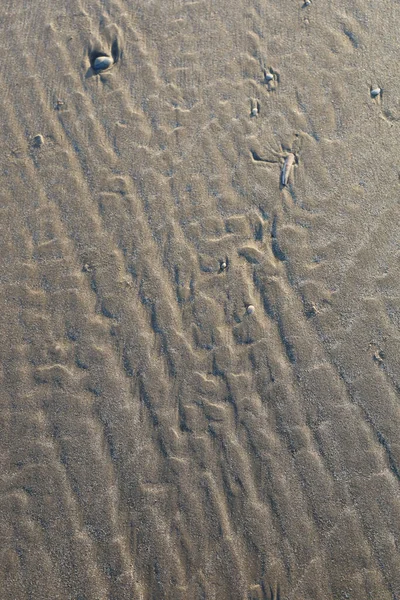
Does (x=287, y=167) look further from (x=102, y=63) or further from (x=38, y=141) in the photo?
(x=38, y=141)

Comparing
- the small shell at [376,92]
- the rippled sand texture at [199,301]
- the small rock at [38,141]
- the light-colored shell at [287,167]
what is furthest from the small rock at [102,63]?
the small shell at [376,92]

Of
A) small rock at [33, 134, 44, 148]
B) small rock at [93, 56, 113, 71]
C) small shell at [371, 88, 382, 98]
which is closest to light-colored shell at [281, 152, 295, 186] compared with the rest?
small shell at [371, 88, 382, 98]

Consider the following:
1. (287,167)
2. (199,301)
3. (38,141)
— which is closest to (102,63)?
(38,141)

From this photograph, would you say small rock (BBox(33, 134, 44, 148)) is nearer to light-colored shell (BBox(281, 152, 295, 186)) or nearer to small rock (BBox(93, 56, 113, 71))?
small rock (BBox(93, 56, 113, 71))

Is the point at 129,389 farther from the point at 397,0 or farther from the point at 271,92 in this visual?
the point at 397,0

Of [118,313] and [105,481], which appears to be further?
[118,313]

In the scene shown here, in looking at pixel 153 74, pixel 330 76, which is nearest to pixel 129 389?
pixel 153 74
